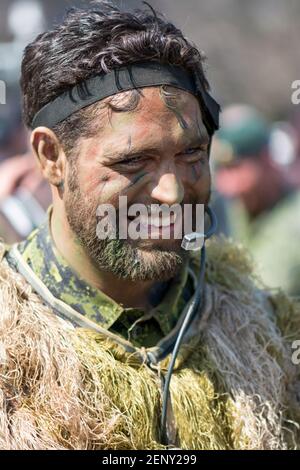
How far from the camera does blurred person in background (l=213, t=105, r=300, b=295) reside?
516cm

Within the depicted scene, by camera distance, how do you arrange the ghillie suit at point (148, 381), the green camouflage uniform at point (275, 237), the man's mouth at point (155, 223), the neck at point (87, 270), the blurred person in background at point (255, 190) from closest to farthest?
the ghillie suit at point (148, 381) < the man's mouth at point (155, 223) < the neck at point (87, 270) < the green camouflage uniform at point (275, 237) < the blurred person in background at point (255, 190)

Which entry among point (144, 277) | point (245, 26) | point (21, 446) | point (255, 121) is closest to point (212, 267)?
point (144, 277)

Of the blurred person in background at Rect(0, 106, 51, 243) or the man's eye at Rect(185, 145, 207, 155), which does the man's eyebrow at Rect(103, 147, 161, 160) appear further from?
the blurred person in background at Rect(0, 106, 51, 243)

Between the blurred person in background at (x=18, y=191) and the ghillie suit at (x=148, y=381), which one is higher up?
the blurred person in background at (x=18, y=191)

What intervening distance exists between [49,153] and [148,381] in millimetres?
676

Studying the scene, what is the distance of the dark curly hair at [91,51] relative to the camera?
8.21 feet

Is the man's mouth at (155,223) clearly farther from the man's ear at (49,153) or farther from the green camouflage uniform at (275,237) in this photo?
the green camouflage uniform at (275,237)

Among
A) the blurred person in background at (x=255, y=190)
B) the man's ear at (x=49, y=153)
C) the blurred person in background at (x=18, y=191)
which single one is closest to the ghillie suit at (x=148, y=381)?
the man's ear at (x=49, y=153)

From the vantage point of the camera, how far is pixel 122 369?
256 centimetres

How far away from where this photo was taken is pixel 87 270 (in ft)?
8.71

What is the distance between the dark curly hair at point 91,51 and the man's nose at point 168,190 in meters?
0.21

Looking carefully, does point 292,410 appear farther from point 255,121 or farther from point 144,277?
point 255,121

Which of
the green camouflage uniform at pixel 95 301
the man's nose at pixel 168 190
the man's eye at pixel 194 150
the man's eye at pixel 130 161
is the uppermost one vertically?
the man's eye at pixel 194 150

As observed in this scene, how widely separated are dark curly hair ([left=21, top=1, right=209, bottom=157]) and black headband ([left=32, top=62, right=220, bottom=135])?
0.05 ft
